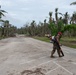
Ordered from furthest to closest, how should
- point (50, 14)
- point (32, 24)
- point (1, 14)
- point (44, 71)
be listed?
point (32, 24) < point (50, 14) < point (1, 14) < point (44, 71)

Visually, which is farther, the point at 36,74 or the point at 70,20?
the point at 70,20

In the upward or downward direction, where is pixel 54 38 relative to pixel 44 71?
upward

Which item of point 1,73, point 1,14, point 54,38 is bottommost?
point 1,73

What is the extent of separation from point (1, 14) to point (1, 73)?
5245 centimetres

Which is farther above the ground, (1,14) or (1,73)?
(1,14)

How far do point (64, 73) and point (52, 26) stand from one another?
1878 inches

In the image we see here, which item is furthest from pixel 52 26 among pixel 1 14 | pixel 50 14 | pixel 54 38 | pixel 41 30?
pixel 41 30

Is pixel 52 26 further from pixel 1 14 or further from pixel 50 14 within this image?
pixel 50 14

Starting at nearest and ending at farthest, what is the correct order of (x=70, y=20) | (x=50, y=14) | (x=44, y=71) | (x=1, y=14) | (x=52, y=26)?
(x=44, y=71), (x=52, y=26), (x=1, y=14), (x=50, y=14), (x=70, y=20)

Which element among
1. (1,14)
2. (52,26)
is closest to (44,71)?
A: (52,26)

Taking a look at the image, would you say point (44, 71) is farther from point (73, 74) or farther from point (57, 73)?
point (73, 74)

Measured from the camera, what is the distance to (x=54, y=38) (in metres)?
15.8

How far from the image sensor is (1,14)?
6081 cm

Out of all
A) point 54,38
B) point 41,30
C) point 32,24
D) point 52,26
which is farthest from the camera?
point 32,24
